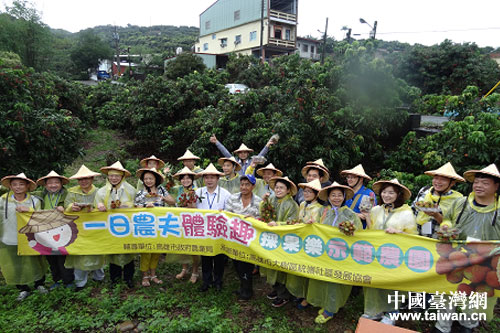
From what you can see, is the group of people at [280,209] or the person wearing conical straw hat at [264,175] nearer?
the group of people at [280,209]

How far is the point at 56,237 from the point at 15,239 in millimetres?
597

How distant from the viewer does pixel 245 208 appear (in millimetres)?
4770

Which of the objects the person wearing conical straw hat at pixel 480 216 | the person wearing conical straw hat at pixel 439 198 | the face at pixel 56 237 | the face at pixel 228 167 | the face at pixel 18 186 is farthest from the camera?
the face at pixel 228 167

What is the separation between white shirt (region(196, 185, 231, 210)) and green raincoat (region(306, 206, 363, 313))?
63.5 inches

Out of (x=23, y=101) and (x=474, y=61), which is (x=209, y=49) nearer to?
(x=474, y=61)

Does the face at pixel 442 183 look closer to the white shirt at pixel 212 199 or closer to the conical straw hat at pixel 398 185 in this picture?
the conical straw hat at pixel 398 185

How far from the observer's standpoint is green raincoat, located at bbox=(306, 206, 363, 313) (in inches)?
164

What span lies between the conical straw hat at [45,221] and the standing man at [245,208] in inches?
97.4

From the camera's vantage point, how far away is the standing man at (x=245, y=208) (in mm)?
4711

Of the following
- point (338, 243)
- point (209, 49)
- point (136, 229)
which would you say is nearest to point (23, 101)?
point (136, 229)

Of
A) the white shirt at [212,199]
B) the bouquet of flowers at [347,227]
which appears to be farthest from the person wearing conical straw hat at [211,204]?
the bouquet of flowers at [347,227]

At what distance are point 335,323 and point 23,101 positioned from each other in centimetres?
684

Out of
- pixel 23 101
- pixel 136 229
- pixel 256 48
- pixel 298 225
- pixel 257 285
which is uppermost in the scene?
pixel 256 48

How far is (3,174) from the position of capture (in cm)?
587
